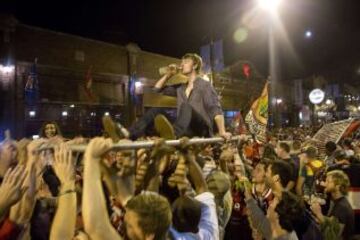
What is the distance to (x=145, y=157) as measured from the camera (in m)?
3.57

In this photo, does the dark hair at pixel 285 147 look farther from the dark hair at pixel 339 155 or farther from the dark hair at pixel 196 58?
the dark hair at pixel 196 58

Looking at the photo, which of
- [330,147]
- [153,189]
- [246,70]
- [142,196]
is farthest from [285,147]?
[246,70]

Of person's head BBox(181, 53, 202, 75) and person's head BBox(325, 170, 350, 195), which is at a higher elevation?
person's head BBox(181, 53, 202, 75)

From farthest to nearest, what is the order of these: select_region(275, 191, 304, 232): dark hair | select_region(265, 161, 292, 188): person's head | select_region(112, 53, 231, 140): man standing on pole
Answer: select_region(265, 161, 292, 188): person's head
select_region(112, 53, 231, 140): man standing on pole
select_region(275, 191, 304, 232): dark hair

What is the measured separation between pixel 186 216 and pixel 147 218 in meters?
0.65

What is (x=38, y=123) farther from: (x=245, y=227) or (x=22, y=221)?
(x=22, y=221)

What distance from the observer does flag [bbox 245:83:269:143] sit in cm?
663

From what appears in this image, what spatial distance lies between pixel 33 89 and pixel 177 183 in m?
14.7

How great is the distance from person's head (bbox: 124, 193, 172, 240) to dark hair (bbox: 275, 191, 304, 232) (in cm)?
180

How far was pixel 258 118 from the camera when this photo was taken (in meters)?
6.72

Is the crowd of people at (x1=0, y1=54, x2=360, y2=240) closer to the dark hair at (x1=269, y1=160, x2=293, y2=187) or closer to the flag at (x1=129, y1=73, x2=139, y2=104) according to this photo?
the dark hair at (x1=269, y1=160, x2=293, y2=187)

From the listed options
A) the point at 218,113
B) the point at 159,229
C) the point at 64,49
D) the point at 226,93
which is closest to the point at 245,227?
the point at 218,113

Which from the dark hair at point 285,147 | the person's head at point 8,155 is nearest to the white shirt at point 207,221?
the person's head at point 8,155

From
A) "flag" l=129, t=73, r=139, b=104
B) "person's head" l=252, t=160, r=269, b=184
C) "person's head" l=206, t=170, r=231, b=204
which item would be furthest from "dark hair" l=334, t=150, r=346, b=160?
"flag" l=129, t=73, r=139, b=104
